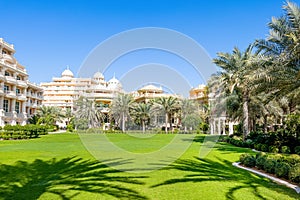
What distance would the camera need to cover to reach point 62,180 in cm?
829

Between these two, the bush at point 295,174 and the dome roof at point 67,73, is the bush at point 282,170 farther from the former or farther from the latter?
the dome roof at point 67,73

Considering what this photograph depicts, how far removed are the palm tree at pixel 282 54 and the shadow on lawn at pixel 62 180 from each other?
10.1 meters

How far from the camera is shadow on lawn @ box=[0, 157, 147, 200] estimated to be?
6.98 m

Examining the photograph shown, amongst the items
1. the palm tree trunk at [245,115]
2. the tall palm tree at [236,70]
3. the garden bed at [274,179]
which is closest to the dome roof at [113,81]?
the tall palm tree at [236,70]

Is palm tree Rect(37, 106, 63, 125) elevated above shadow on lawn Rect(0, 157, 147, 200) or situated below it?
above

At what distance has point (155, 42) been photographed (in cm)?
1861

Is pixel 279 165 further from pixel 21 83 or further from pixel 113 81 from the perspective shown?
pixel 113 81

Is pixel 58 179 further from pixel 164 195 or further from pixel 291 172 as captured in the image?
pixel 291 172

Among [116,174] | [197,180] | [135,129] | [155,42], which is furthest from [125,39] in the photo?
[135,129]

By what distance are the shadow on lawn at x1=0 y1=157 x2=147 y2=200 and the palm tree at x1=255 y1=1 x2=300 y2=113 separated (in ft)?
33.1

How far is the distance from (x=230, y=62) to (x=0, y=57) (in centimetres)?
3718

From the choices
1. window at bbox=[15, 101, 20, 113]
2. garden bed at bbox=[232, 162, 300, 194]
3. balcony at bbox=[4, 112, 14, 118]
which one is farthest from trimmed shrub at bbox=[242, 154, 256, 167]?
window at bbox=[15, 101, 20, 113]

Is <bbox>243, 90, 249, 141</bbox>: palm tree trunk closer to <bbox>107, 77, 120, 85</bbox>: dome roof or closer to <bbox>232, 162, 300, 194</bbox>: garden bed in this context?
<bbox>232, 162, 300, 194</bbox>: garden bed

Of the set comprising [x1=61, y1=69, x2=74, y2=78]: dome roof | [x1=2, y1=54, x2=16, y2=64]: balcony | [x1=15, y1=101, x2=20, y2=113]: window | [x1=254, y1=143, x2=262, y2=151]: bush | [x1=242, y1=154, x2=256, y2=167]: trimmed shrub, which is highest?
[x1=61, y1=69, x2=74, y2=78]: dome roof
